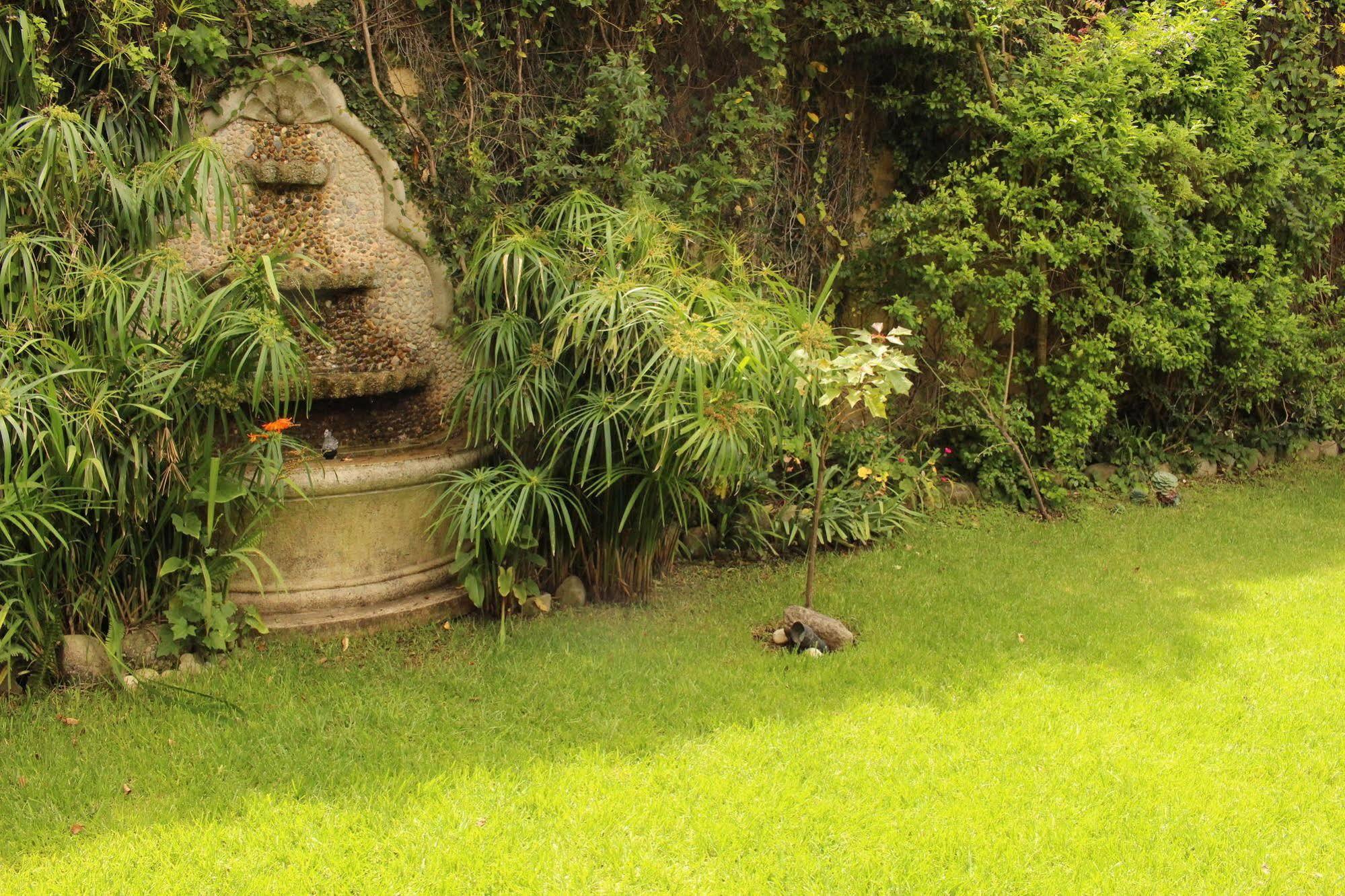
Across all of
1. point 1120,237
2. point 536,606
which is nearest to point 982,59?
point 1120,237

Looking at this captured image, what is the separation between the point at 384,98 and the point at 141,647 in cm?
230

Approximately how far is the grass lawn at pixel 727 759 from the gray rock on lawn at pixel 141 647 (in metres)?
0.21

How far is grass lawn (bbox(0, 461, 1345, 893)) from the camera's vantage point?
2623 mm

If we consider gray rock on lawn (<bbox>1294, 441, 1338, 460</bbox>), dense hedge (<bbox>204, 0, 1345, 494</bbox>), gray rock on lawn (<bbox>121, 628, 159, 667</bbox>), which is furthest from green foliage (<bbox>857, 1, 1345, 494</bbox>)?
gray rock on lawn (<bbox>121, 628, 159, 667</bbox>)

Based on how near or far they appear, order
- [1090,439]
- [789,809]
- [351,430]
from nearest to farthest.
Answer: [789,809]
[351,430]
[1090,439]

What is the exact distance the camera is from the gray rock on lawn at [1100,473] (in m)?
6.26

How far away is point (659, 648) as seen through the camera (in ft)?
12.8

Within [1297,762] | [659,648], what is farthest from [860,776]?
[1297,762]

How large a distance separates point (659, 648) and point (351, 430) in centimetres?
163

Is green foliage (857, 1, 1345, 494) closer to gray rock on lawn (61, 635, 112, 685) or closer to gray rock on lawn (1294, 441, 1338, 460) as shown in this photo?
gray rock on lawn (1294, 441, 1338, 460)

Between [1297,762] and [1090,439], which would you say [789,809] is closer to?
[1297,762]

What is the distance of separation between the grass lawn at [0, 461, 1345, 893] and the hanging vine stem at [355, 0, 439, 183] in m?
1.91

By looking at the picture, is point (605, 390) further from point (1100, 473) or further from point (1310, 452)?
point (1310, 452)

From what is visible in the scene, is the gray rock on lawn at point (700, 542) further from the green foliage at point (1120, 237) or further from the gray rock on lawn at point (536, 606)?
the green foliage at point (1120, 237)
